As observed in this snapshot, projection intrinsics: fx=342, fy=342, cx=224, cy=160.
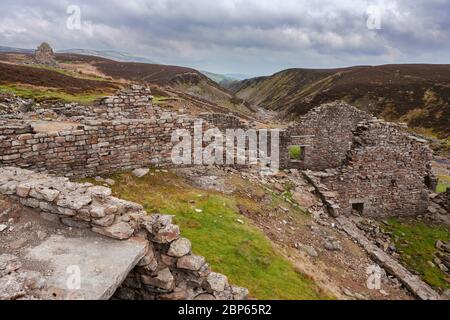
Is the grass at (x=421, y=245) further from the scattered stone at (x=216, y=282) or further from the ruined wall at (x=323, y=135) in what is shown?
the scattered stone at (x=216, y=282)

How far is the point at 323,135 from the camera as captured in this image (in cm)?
2362

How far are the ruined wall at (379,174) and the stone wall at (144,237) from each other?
1130 centimetres

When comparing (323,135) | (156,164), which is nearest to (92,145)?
(156,164)

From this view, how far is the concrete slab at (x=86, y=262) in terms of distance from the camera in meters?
5.45

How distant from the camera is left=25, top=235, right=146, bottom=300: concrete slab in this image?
545 cm

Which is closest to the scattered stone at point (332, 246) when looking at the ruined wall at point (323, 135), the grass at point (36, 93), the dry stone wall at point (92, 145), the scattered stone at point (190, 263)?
the scattered stone at point (190, 263)

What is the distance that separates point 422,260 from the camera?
14688 millimetres

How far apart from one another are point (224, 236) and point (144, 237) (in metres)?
2.66

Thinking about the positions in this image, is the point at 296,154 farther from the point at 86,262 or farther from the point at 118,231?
the point at 86,262

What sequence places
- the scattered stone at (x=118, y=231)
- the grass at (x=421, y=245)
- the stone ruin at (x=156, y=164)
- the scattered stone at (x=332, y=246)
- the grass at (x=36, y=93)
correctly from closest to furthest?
the scattered stone at (x=118, y=231) → the stone ruin at (x=156, y=164) → the scattered stone at (x=332, y=246) → the grass at (x=421, y=245) → the grass at (x=36, y=93)
